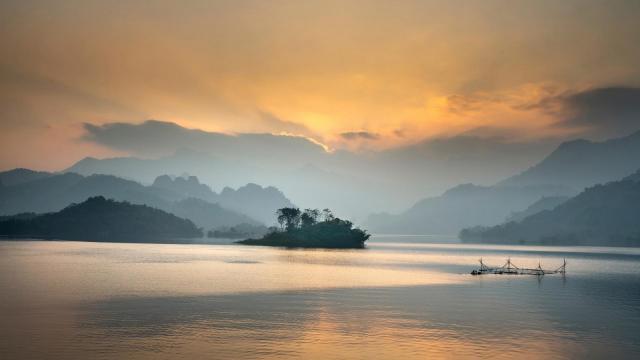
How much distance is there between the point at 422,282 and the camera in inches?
5197

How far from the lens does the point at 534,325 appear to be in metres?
73.5

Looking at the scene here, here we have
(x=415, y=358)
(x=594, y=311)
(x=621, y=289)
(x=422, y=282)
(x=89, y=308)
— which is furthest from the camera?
(x=422, y=282)

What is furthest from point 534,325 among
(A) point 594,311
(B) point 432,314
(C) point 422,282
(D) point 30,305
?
(D) point 30,305

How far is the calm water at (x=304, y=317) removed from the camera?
5612 centimetres

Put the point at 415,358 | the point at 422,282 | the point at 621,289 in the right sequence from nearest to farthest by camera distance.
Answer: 1. the point at 415,358
2. the point at 621,289
3. the point at 422,282

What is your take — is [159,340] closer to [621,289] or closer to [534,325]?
[534,325]

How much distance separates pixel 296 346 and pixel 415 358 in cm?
1231

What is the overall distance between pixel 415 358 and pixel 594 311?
160 feet

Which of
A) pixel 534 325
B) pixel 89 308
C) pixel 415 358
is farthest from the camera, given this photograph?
pixel 89 308

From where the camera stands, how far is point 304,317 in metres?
76.2

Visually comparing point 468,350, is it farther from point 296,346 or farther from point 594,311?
point 594,311

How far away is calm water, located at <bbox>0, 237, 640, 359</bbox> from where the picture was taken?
56.1 metres

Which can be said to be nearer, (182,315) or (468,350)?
(468,350)

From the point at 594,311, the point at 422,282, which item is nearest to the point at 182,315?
the point at 594,311
